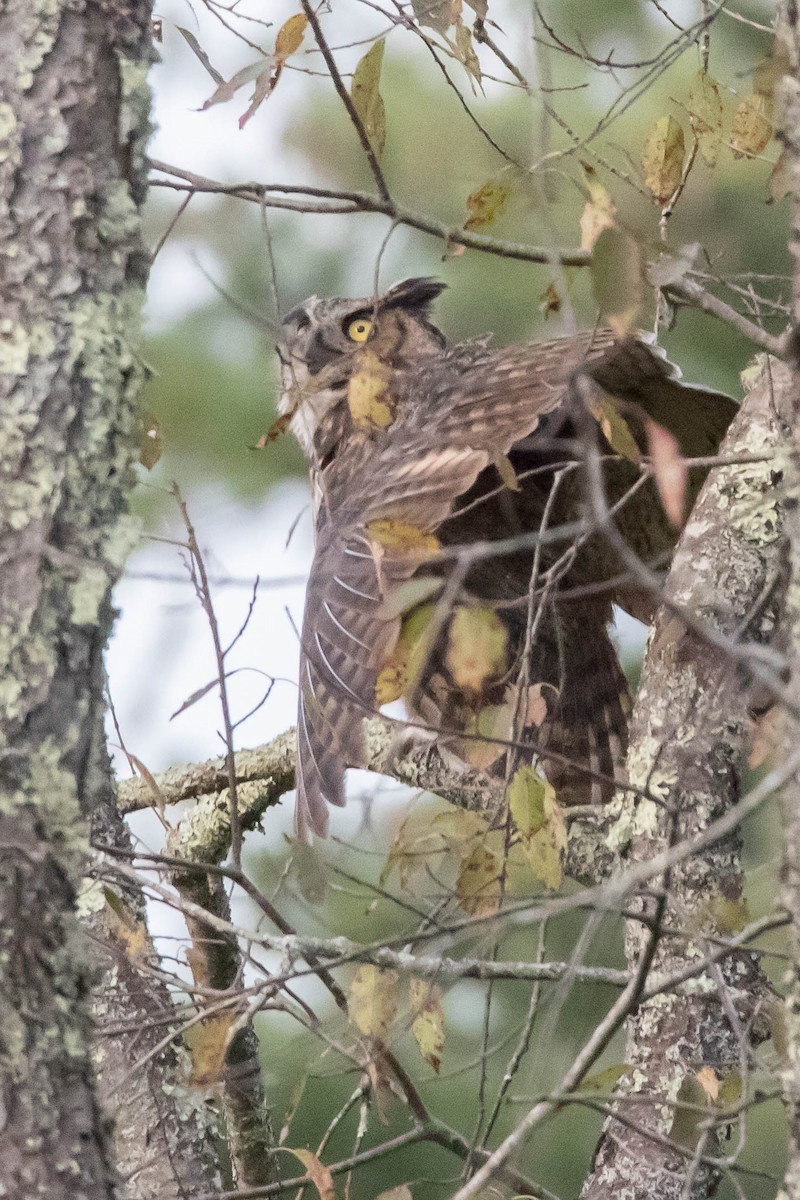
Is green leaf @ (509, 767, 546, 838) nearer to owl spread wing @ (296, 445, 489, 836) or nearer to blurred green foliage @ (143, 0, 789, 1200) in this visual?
owl spread wing @ (296, 445, 489, 836)

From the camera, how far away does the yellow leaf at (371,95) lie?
1.70 meters

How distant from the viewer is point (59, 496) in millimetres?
1218

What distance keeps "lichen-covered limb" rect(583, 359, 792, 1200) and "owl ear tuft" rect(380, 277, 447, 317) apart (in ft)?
4.90

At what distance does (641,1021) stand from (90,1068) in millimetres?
1054

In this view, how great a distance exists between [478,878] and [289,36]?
3.36 ft

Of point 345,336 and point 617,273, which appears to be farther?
point 345,336

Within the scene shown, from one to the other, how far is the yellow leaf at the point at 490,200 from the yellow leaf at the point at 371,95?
149mm

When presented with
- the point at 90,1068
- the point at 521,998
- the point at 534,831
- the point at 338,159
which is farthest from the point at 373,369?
the point at 338,159

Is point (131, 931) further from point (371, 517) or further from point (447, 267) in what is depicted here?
point (447, 267)

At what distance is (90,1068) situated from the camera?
3.91 ft

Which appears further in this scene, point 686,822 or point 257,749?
point 257,749

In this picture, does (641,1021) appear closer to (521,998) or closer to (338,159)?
(521,998)

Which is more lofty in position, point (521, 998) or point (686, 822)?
point (686, 822)

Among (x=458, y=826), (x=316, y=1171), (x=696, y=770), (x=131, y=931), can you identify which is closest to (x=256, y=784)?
(x=131, y=931)
